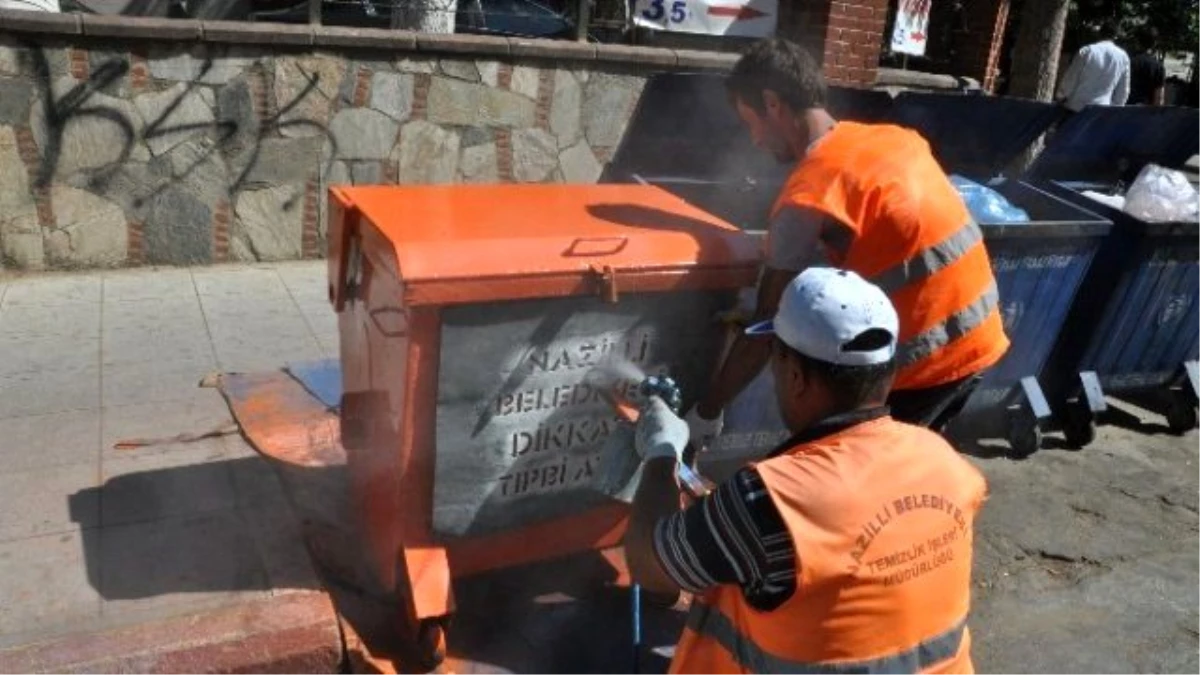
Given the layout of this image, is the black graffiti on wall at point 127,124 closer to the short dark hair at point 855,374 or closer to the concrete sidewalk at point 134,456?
the concrete sidewalk at point 134,456

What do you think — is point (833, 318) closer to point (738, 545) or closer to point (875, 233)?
point (738, 545)

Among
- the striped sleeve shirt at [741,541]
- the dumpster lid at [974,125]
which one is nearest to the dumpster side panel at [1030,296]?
the dumpster lid at [974,125]

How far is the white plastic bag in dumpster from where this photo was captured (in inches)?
199

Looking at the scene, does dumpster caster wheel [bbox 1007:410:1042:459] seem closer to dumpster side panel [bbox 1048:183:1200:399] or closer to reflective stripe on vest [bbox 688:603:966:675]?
dumpster side panel [bbox 1048:183:1200:399]

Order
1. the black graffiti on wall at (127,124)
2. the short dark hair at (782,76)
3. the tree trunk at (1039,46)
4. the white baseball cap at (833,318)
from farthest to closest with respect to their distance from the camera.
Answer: the tree trunk at (1039,46) → the black graffiti on wall at (127,124) → the short dark hair at (782,76) → the white baseball cap at (833,318)

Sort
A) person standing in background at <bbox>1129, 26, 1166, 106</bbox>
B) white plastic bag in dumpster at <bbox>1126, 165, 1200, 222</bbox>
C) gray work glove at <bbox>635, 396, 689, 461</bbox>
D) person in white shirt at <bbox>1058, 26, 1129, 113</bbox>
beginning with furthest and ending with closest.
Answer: person standing in background at <bbox>1129, 26, 1166, 106</bbox>
person in white shirt at <bbox>1058, 26, 1129, 113</bbox>
white plastic bag in dumpster at <bbox>1126, 165, 1200, 222</bbox>
gray work glove at <bbox>635, 396, 689, 461</bbox>

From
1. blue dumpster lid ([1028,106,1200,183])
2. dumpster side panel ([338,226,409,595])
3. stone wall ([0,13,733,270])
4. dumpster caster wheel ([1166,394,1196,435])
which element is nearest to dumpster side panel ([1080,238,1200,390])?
dumpster caster wheel ([1166,394,1196,435])

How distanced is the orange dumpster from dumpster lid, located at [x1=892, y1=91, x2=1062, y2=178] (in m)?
2.53

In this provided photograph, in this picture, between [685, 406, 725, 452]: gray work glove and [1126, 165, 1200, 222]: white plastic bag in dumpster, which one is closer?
[685, 406, 725, 452]: gray work glove

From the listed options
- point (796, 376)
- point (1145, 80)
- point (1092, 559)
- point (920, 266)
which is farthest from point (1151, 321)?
point (1145, 80)

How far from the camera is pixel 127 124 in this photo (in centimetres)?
583

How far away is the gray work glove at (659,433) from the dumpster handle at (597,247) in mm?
539

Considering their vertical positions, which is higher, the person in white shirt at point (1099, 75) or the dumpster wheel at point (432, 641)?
the person in white shirt at point (1099, 75)

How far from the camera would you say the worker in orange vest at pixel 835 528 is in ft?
5.23
